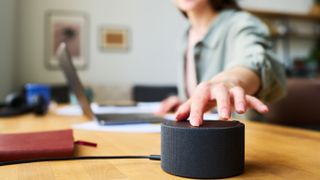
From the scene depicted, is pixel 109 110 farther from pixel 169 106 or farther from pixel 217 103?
pixel 217 103

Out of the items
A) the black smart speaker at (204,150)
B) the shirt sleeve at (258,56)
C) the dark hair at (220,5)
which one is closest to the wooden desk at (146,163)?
the black smart speaker at (204,150)

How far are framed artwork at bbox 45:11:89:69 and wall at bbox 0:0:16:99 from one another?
0.36 m

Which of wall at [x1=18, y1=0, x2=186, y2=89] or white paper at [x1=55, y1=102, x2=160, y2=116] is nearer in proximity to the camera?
white paper at [x1=55, y1=102, x2=160, y2=116]

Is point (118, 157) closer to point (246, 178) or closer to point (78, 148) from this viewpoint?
point (78, 148)

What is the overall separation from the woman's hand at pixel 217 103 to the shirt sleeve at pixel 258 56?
355 millimetres

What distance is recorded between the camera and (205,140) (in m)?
0.43

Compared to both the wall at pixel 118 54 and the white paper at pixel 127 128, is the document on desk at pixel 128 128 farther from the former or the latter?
the wall at pixel 118 54

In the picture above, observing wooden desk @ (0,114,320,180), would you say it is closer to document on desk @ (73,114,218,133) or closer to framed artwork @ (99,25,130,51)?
document on desk @ (73,114,218,133)

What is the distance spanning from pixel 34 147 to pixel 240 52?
68cm

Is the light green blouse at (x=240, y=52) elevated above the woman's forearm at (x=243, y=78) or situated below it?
above

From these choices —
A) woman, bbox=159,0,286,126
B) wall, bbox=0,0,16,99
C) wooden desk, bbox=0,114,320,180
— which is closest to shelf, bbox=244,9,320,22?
wall, bbox=0,0,16,99

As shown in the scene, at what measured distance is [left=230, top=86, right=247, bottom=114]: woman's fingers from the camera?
1.77ft

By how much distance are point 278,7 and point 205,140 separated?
186 inches

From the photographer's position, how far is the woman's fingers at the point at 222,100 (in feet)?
1.74
